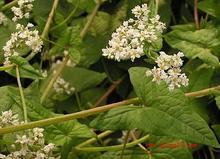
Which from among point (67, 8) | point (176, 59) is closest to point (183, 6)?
point (67, 8)

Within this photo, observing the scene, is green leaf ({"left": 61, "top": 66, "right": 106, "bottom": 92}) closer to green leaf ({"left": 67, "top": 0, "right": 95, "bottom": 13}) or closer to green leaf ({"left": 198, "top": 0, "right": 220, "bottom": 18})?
green leaf ({"left": 67, "top": 0, "right": 95, "bottom": 13})

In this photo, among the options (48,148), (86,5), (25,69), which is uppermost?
(86,5)

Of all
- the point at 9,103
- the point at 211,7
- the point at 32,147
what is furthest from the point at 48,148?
the point at 211,7

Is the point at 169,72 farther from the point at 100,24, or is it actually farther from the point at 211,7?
the point at 100,24

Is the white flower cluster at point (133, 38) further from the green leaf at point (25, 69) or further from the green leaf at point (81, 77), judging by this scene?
the green leaf at point (81, 77)

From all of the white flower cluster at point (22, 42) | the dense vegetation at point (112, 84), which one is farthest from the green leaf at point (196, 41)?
the white flower cluster at point (22, 42)

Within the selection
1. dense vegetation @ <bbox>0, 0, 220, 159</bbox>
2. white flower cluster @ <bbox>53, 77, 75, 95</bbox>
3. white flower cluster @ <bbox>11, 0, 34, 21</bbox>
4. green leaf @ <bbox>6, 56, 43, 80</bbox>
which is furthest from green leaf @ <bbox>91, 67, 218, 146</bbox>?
white flower cluster @ <bbox>53, 77, 75, 95</bbox>
